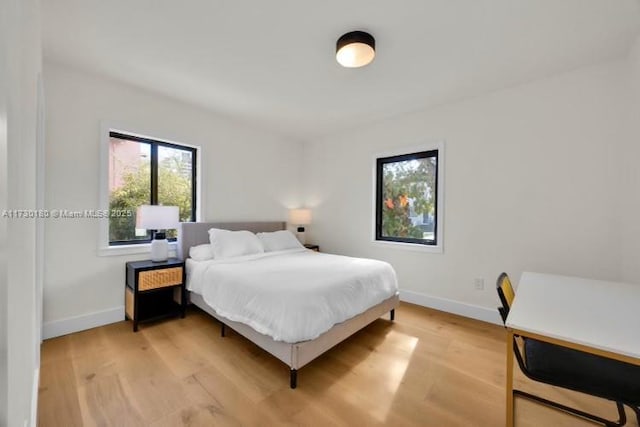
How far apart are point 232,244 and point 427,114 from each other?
2.86m

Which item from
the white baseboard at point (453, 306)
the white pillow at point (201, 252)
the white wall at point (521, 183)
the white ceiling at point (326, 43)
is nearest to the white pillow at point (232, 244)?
the white pillow at point (201, 252)

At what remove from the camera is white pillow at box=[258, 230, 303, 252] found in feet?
11.8

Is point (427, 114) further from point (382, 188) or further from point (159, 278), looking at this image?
point (159, 278)

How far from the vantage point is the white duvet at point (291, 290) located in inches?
70.5

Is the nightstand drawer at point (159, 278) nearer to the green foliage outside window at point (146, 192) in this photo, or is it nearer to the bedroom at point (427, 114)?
the bedroom at point (427, 114)

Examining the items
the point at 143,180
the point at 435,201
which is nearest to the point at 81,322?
the point at 143,180

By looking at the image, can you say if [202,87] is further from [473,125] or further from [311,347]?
[473,125]

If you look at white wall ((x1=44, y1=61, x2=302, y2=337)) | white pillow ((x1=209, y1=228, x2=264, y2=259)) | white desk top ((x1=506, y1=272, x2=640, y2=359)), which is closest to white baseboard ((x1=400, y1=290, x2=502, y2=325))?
white desk top ((x1=506, y1=272, x2=640, y2=359))

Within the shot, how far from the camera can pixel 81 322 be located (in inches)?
99.3

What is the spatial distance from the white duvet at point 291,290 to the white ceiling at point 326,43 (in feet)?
6.07

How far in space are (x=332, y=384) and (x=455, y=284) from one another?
1966 millimetres

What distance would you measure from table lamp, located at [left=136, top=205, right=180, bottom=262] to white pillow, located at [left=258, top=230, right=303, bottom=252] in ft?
3.78

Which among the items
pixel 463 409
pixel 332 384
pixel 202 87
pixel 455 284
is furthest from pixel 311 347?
pixel 202 87

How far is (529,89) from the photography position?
261 centimetres
